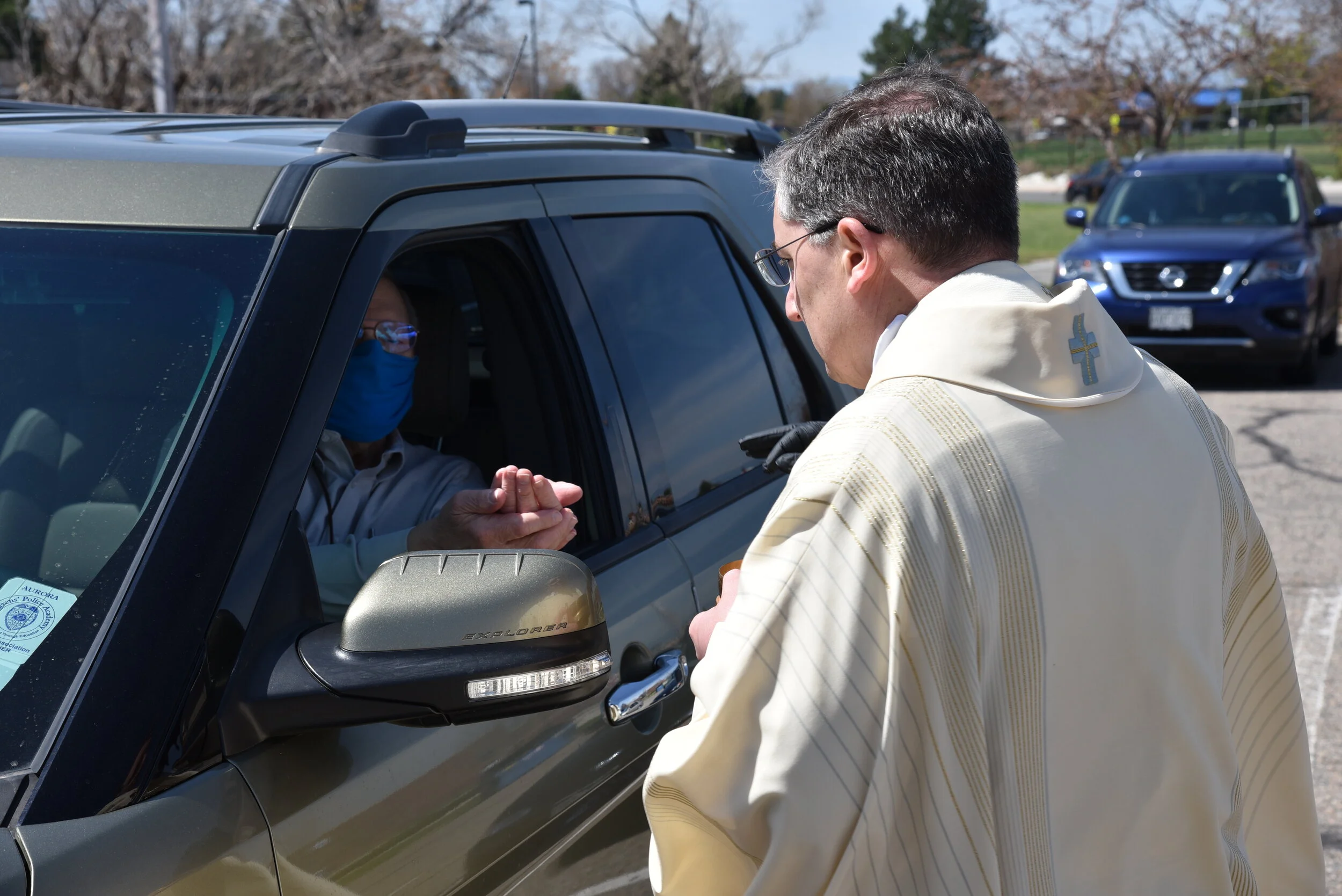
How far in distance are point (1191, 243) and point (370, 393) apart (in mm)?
9582

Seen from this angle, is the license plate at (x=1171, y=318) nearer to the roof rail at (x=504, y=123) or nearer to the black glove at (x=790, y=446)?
the roof rail at (x=504, y=123)

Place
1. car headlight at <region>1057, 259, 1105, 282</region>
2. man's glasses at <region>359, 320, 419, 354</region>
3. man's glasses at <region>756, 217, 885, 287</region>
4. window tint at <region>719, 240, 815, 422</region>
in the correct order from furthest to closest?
1. car headlight at <region>1057, 259, 1105, 282</region>
2. window tint at <region>719, 240, 815, 422</region>
3. man's glasses at <region>359, 320, 419, 354</region>
4. man's glasses at <region>756, 217, 885, 287</region>

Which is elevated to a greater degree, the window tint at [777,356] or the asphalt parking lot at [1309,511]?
the window tint at [777,356]

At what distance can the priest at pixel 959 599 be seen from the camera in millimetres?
1256

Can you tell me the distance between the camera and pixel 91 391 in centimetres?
168

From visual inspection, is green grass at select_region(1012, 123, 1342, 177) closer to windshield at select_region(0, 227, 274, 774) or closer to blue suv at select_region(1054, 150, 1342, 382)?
blue suv at select_region(1054, 150, 1342, 382)

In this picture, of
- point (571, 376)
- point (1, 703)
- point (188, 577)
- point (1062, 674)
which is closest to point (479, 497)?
point (571, 376)

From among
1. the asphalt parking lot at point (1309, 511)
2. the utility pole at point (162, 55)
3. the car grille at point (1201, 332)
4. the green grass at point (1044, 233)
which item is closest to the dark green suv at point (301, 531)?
the asphalt parking lot at point (1309, 511)

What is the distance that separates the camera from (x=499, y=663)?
142cm

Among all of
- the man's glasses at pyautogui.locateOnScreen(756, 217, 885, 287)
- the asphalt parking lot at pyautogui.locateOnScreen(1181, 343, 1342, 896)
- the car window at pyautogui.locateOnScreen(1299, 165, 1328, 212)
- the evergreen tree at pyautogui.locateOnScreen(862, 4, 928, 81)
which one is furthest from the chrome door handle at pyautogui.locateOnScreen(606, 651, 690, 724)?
the evergreen tree at pyautogui.locateOnScreen(862, 4, 928, 81)

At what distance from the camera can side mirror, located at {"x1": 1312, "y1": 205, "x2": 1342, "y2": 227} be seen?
11.1 meters

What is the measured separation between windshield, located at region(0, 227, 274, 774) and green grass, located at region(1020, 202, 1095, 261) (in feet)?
48.4

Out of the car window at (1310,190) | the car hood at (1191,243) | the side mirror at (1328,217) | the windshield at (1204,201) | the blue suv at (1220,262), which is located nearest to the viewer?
the blue suv at (1220,262)

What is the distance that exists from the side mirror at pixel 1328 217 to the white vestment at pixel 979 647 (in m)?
10.9
